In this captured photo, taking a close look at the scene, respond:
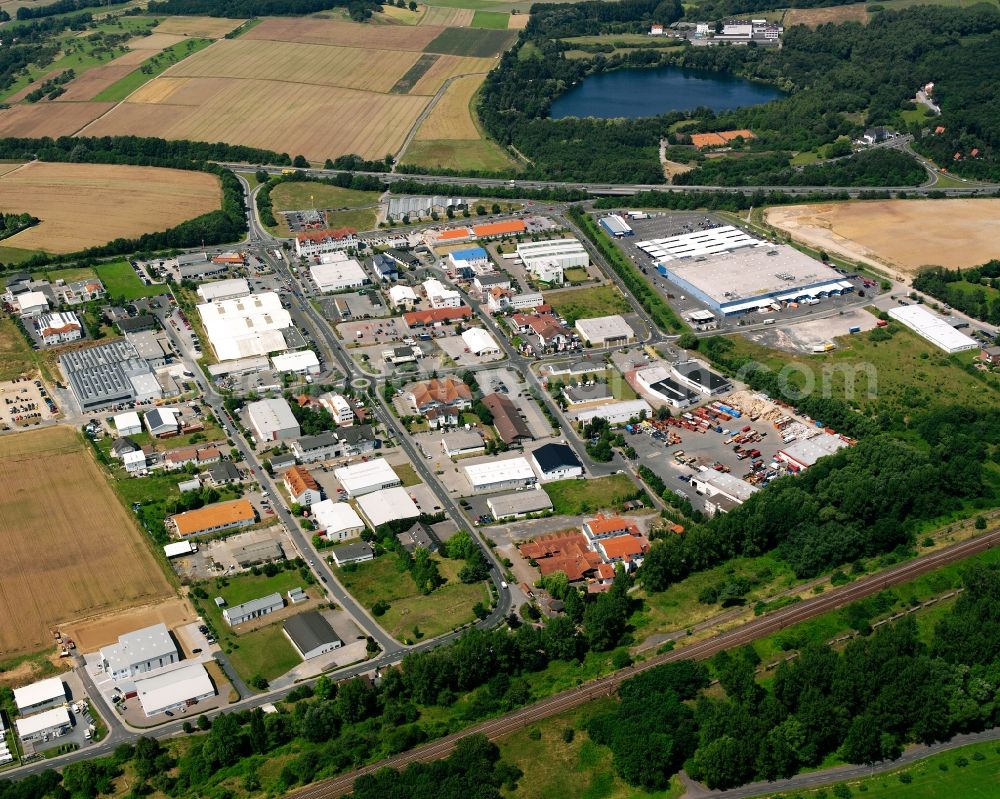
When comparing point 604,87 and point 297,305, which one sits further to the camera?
point 604,87

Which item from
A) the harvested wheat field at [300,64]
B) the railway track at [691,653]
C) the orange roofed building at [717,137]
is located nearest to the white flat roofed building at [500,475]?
the railway track at [691,653]

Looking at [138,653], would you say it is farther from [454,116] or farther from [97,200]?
[454,116]

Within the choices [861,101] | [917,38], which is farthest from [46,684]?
[917,38]

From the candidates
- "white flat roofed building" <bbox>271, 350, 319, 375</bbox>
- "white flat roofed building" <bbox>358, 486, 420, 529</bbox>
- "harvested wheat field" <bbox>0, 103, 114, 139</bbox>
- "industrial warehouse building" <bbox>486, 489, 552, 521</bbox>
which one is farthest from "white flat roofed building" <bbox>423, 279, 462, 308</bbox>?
"harvested wheat field" <bbox>0, 103, 114, 139</bbox>

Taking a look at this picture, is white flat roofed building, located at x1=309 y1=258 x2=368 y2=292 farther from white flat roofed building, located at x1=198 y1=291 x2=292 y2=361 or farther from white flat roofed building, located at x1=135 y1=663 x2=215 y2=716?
white flat roofed building, located at x1=135 y1=663 x2=215 y2=716

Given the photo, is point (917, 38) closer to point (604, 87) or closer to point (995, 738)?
point (604, 87)

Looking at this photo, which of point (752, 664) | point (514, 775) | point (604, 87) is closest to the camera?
point (514, 775)

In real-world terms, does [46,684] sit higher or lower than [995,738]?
higher
